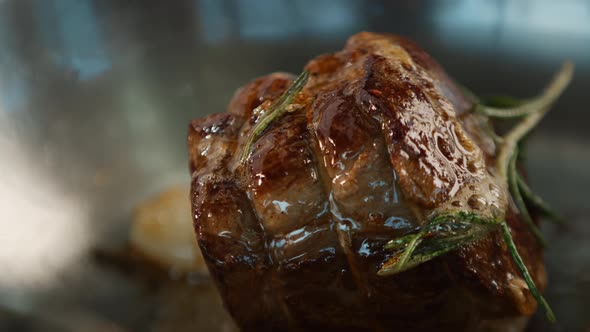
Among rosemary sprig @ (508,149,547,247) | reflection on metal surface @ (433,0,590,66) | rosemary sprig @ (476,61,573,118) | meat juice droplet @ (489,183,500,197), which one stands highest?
reflection on metal surface @ (433,0,590,66)

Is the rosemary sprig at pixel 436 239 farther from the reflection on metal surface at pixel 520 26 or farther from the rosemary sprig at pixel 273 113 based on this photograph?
the reflection on metal surface at pixel 520 26

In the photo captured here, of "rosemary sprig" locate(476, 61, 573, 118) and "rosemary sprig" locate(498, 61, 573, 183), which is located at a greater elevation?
"rosemary sprig" locate(476, 61, 573, 118)

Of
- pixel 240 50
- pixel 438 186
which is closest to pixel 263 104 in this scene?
pixel 438 186

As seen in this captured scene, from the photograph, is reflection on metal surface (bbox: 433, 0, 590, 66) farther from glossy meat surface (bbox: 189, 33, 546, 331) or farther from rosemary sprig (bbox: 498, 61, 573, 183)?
glossy meat surface (bbox: 189, 33, 546, 331)

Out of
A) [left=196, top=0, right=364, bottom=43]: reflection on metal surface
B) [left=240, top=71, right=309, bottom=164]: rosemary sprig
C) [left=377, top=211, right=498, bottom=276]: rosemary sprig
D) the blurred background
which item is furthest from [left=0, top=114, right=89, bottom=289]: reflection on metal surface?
[left=377, top=211, right=498, bottom=276]: rosemary sprig

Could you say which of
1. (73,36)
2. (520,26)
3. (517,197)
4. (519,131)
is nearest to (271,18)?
(73,36)

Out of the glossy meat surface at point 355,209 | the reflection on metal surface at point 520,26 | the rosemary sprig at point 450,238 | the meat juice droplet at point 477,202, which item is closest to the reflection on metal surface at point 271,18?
the reflection on metal surface at point 520,26

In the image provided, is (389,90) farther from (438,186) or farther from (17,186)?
(17,186)
